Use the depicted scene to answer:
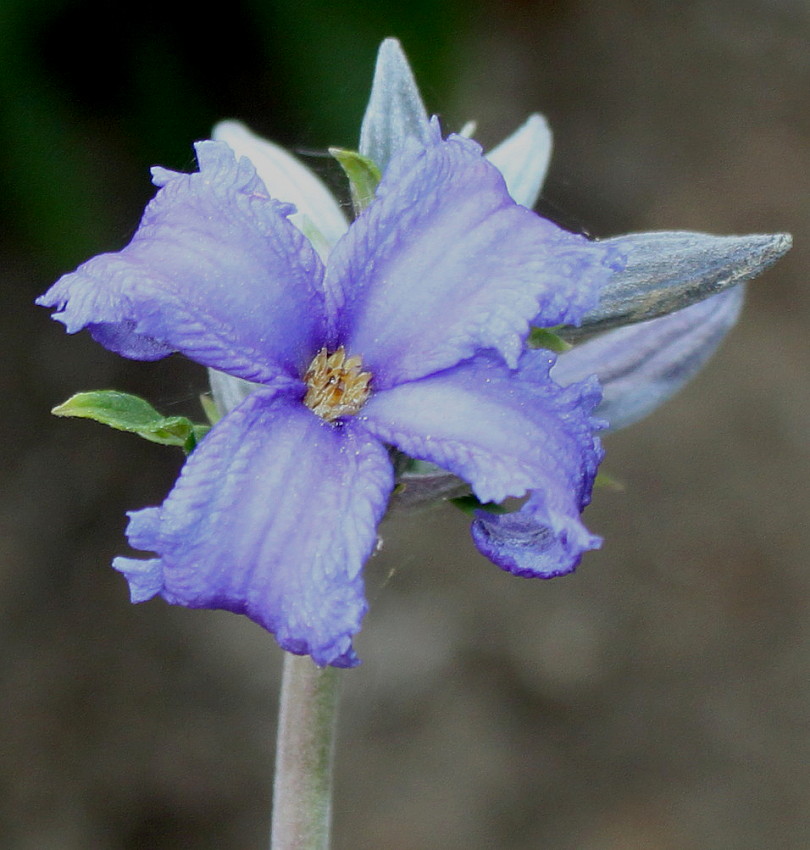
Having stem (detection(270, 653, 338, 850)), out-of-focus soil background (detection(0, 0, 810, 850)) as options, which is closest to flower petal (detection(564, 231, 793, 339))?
stem (detection(270, 653, 338, 850))

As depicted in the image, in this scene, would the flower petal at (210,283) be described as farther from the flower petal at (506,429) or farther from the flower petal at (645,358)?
the flower petal at (645,358)

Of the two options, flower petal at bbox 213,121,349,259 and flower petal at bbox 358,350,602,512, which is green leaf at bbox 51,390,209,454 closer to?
flower petal at bbox 358,350,602,512

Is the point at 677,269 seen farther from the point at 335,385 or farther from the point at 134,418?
the point at 134,418

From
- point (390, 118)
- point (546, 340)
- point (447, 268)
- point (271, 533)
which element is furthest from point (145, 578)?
point (390, 118)

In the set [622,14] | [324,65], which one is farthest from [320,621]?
[622,14]

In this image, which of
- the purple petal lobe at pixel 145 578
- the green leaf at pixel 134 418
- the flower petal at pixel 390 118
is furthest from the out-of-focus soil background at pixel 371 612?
the purple petal lobe at pixel 145 578

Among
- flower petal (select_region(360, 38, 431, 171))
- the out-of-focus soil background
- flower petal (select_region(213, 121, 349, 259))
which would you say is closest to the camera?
flower petal (select_region(360, 38, 431, 171))
